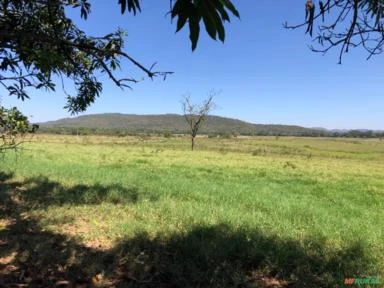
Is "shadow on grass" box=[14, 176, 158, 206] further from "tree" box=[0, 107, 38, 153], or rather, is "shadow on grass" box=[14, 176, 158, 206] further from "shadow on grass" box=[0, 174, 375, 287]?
"shadow on grass" box=[0, 174, 375, 287]

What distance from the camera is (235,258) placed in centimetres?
539

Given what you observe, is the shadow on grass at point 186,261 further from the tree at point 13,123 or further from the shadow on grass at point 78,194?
the shadow on grass at point 78,194

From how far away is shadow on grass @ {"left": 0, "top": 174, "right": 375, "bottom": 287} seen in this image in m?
4.75

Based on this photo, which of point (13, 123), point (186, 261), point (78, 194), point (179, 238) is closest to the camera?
point (186, 261)

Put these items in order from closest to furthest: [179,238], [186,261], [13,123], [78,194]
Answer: [186,261], [179,238], [13,123], [78,194]

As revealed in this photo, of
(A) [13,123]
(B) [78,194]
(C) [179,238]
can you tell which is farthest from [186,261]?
(B) [78,194]

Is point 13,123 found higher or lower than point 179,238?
higher

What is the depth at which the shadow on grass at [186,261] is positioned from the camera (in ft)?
15.6

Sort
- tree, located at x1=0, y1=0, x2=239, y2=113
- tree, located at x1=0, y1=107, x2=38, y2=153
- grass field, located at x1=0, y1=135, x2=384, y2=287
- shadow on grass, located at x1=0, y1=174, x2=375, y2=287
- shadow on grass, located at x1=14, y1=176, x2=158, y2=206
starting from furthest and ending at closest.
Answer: shadow on grass, located at x1=14, y1=176, x2=158, y2=206, tree, located at x1=0, y1=107, x2=38, y2=153, grass field, located at x1=0, y1=135, x2=384, y2=287, shadow on grass, located at x1=0, y1=174, x2=375, y2=287, tree, located at x1=0, y1=0, x2=239, y2=113

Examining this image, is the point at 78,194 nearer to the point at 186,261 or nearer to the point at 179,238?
the point at 179,238

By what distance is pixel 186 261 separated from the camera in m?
5.26

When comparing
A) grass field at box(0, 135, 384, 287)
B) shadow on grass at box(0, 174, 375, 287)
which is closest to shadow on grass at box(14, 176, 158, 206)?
grass field at box(0, 135, 384, 287)

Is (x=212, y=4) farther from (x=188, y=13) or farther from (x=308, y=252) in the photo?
(x=308, y=252)

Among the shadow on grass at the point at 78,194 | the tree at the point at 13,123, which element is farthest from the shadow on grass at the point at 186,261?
the shadow on grass at the point at 78,194
